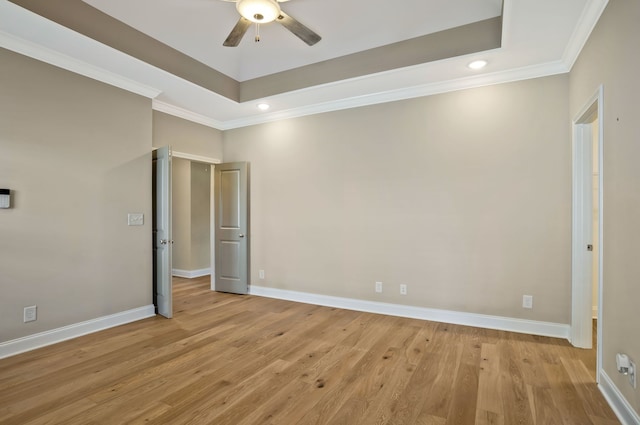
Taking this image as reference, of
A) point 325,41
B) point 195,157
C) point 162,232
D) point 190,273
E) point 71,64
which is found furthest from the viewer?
point 190,273

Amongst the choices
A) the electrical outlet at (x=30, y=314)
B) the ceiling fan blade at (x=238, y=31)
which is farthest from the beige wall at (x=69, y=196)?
the ceiling fan blade at (x=238, y=31)

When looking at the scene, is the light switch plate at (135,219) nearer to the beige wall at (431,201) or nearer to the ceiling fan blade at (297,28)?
the beige wall at (431,201)

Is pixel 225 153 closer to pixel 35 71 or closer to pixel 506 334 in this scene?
pixel 35 71

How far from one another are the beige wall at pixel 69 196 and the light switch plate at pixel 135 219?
6 cm

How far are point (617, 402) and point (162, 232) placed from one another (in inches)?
175

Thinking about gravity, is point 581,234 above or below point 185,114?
below

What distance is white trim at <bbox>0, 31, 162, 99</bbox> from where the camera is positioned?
2.81 metres

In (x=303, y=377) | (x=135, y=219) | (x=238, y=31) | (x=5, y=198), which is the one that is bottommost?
(x=303, y=377)

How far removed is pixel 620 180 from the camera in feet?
6.45

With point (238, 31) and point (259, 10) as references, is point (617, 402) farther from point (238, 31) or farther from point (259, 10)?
point (238, 31)

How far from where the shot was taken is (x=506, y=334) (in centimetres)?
334

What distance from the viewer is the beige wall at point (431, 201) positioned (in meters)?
3.30

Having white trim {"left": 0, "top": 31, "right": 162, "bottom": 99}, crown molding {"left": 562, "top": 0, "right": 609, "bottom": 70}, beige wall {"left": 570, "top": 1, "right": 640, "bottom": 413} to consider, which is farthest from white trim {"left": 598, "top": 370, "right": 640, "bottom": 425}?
white trim {"left": 0, "top": 31, "right": 162, "bottom": 99}

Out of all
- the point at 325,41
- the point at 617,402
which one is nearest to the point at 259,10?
the point at 325,41
